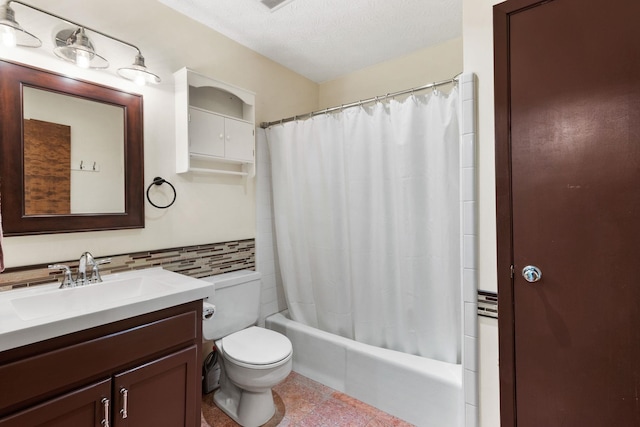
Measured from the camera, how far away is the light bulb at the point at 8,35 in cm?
119

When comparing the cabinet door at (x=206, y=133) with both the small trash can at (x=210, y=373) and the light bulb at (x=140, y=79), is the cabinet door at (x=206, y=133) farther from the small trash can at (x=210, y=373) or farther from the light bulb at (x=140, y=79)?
the small trash can at (x=210, y=373)

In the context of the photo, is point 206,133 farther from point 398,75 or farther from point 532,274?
point 532,274

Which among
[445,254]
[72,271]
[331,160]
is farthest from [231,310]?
[445,254]

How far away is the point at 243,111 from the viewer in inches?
87.6

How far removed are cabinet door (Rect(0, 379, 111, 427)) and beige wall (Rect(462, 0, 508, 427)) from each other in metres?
1.57

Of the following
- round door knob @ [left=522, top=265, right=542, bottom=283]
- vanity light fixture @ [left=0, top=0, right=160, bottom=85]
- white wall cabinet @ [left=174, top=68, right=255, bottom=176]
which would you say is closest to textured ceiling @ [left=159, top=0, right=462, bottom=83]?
white wall cabinet @ [left=174, top=68, right=255, bottom=176]

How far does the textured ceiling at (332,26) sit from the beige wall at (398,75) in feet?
0.21

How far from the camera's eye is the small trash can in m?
1.97

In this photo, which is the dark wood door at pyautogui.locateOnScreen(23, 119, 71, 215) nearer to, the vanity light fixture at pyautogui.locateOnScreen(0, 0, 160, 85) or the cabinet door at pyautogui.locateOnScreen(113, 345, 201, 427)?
the vanity light fixture at pyautogui.locateOnScreen(0, 0, 160, 85)

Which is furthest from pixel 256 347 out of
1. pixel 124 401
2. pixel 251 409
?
pixel 124 401

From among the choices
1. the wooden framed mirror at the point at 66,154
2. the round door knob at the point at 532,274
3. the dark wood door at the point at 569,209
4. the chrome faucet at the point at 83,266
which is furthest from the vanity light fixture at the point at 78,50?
the round door knob at the point at 532,274

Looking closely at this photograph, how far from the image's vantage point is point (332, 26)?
205cm

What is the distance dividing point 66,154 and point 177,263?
31.3 inches

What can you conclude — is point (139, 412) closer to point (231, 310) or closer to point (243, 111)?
point (231, 310)
